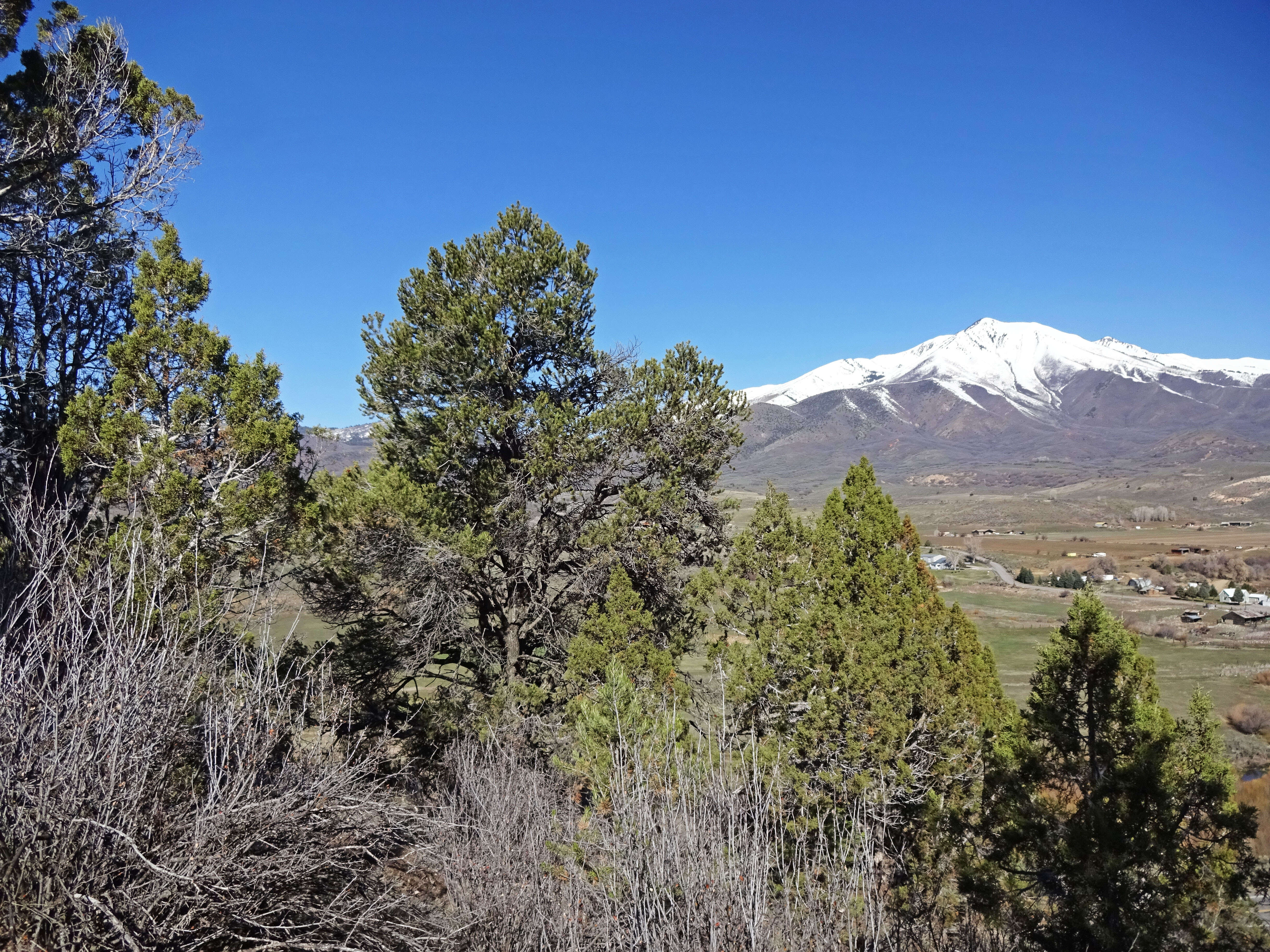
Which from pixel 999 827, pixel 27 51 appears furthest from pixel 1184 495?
pixel 27 51

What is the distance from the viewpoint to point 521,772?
9.72 metres

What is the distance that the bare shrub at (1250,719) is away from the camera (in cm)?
3331

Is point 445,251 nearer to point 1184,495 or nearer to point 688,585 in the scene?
point 688,585

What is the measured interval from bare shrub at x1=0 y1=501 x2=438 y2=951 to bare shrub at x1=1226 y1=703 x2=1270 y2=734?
43.4m

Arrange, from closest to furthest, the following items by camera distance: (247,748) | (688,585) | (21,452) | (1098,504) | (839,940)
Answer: (247,748) < (839,940) < (21,452) < (688,585) < (1098,504)

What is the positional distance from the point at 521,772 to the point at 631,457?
6440 millimetres

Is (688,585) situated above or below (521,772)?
above

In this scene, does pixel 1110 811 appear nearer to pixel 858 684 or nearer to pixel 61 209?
pixel 858 684

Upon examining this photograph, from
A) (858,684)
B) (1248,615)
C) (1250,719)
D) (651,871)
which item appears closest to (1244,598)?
(1248,615)

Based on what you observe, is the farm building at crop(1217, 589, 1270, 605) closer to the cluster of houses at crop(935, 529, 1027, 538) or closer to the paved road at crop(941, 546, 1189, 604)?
the paved road at crop(941, 546, 1189, 604)

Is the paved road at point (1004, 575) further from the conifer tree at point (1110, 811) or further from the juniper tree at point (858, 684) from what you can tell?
the conifer tree at point (1110, 811)

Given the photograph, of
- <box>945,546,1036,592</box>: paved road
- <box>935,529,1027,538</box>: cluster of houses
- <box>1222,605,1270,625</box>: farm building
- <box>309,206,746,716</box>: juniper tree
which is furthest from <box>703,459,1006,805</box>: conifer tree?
<box>935,529,1027,538</box>: cluster of houses

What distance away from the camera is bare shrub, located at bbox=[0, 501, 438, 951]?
12.4 feet

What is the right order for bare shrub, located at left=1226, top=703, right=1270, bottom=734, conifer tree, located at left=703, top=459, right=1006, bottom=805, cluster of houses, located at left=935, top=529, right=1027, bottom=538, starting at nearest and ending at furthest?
conifer tree, located at left=703, top=459, right=1006, bottom=805 < bare shrub, located at left=1226, top=703, right=1270, bottom=734 < cluster of houses, located at left=935, top=529, right=1027, bottom=538
